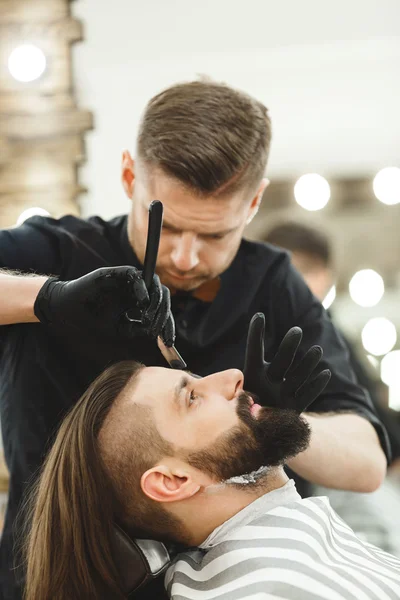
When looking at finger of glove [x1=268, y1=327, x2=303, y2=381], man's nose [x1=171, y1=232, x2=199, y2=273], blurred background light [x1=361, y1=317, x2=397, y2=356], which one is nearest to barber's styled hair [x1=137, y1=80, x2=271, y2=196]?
man's nose [x1=171, y1=232, x2=199, y2=273]

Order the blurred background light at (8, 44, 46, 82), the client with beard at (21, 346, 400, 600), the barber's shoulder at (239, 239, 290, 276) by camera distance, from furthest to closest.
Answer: the blurred background light at (8, 44, 46, 82) → the barber's shoulder at (239, 239, 290, 276) → the client with beard at (21, 346, 400, 600)

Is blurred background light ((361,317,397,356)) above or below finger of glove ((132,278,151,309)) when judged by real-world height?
below

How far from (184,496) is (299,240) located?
149cm

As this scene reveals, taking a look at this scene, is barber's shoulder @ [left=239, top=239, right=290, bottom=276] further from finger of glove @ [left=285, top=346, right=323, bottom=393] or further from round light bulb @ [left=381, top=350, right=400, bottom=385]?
round light bulb @ [left=381, top=350, right=400, bottom=385]

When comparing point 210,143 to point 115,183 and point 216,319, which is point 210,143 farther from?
point 115,183

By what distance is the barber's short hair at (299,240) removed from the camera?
8.39 feet

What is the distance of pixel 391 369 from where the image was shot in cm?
282

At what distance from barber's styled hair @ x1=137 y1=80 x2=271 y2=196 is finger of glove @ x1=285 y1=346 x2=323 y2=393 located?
16.9 inches

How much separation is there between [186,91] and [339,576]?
110 cm

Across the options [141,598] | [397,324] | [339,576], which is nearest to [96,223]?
[141,598]

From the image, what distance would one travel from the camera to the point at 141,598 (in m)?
1.46

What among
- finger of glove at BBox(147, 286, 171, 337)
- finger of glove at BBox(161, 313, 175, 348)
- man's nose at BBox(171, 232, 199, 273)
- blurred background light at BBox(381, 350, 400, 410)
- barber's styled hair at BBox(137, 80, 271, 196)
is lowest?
blurred background light at BBox(381, 350, 400, 410)

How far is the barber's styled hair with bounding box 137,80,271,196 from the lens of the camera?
1.43m

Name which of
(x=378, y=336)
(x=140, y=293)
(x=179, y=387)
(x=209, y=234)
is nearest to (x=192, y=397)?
(x=179, y=387)
